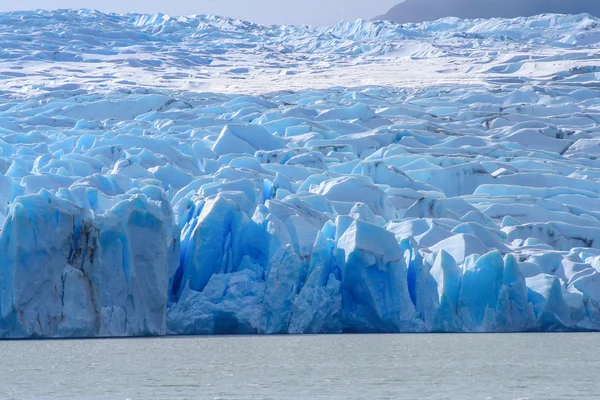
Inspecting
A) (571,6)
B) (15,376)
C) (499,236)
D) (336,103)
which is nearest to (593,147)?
(336,103)

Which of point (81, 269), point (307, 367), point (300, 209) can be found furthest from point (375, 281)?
point (81, 269)

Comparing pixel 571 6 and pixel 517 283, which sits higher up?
pixel 517 283

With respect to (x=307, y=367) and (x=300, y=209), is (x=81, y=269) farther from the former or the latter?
(x=307, y=367)

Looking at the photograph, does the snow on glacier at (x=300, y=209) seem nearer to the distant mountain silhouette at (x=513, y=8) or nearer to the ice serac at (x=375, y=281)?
the ice serac at (x=375, y=281)

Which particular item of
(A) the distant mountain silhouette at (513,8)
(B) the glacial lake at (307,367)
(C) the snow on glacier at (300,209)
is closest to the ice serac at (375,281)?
(C) the snow on glacier at (300,209)

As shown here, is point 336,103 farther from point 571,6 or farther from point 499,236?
point 571,6
